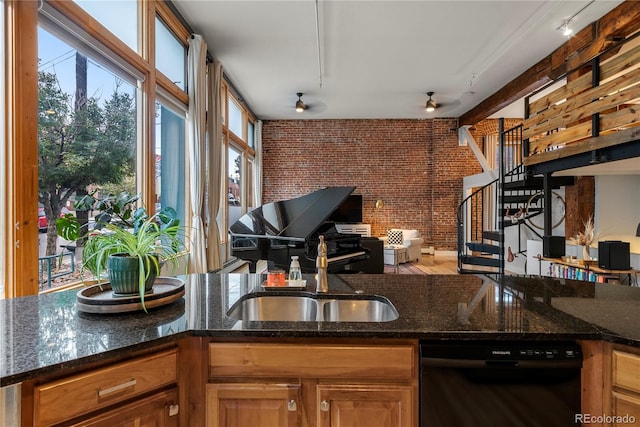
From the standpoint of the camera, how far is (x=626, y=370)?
101 centimetres

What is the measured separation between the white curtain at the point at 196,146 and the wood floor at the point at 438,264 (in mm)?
4317

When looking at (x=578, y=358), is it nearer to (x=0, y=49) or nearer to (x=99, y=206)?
(x=99, y=206)

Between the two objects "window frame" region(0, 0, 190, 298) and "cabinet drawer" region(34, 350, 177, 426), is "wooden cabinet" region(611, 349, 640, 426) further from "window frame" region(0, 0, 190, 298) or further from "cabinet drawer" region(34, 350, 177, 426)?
"window frame" region(0, 0, 190, 298)

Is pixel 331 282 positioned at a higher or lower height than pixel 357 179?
lower

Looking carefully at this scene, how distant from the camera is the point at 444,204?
8250 millimetres

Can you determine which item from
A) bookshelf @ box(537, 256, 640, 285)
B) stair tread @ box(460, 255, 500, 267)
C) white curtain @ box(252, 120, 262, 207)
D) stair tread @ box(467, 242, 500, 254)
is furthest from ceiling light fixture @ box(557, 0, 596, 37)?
white curtain @ box(252, 120, 262, 207)

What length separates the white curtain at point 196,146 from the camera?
4031 mm

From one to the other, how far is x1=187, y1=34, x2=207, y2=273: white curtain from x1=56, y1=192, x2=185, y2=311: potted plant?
2775 mm

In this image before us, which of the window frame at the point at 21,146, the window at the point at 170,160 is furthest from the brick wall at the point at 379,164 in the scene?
the window frame at the point at 21,146

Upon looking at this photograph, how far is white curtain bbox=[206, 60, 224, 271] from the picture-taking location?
14.6 feet

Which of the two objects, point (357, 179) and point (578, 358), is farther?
point (357, 179)

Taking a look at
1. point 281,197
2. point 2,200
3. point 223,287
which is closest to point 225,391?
point 223,287

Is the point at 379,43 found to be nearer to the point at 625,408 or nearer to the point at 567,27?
the point at 567,27

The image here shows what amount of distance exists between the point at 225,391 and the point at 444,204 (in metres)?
8.03
